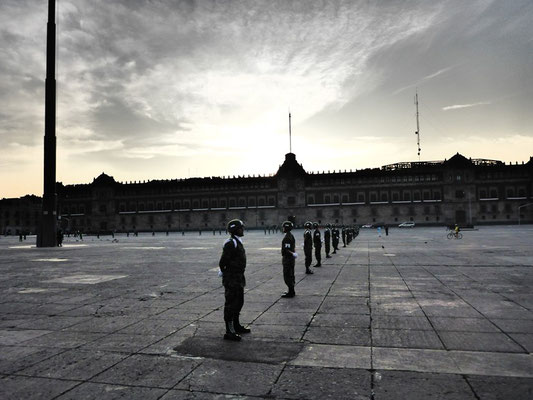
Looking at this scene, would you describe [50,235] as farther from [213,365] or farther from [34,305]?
[213,365]

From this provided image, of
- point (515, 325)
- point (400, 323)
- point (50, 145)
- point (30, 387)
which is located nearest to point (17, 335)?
point (30, 387)

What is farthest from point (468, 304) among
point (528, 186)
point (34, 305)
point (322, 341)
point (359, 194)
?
point (528, 186)

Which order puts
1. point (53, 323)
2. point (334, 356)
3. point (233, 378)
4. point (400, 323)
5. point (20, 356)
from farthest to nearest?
1. point (53, 323)
2. point (400, 323)
3. point (20, 356)
4. point (334, 356)
5. point (233, 378)

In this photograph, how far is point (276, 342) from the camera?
15.6 feet

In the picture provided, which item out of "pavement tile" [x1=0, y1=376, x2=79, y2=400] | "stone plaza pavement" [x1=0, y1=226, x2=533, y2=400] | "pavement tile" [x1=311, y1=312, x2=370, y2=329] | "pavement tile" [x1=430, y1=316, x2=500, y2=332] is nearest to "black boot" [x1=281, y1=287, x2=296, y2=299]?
"stone plaza pavement" [x1=0, y1=226, x2=533, y2=400]

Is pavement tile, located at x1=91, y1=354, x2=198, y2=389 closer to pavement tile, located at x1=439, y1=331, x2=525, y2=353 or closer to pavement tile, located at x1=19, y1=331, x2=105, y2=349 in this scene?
pavement tile, located at x1=19, y1=331, x2=105, y2=349

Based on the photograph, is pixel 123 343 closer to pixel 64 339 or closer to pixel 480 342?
pixel 64 339

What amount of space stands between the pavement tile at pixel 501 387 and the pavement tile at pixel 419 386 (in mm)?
87

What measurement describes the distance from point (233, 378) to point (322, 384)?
812mm

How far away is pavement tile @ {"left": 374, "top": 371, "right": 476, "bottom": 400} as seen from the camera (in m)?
3.23

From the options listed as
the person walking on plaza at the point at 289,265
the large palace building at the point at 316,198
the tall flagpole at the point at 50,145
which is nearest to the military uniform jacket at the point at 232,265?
the person walking on plaza at the point at 289,265

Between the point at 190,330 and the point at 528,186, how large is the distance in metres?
86.3

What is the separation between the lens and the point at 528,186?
75.0 metres

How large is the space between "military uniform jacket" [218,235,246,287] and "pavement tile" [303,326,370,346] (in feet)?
3.63
